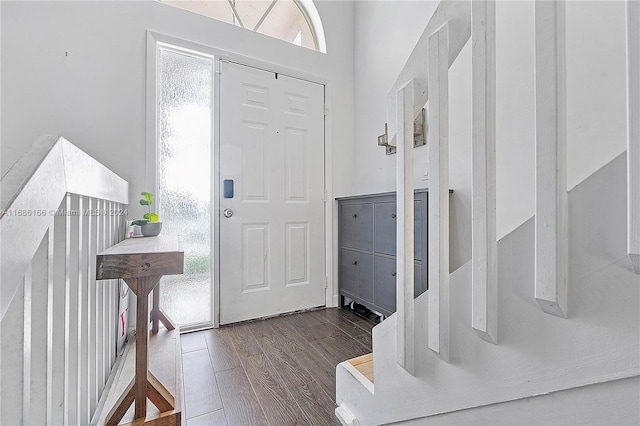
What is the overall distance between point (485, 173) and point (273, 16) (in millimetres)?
2529

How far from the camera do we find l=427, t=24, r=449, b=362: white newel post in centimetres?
66

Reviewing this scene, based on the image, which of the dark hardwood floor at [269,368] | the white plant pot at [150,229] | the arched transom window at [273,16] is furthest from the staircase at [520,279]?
the arched transom window at [273,16]

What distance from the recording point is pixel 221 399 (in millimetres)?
1275

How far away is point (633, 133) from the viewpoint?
1.18ft

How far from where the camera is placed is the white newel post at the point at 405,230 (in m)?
0.75

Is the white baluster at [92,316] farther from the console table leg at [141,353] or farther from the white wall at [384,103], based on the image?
the white wall at [384,103]

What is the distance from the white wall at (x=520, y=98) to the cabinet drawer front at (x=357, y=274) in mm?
599

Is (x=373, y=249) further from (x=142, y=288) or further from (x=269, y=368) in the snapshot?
(x=142, y=288)

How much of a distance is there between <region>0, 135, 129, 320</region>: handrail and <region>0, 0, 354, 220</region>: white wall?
116 centimetres

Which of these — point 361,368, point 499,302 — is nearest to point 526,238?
point 499,302

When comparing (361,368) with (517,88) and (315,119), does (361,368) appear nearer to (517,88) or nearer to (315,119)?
(517,88)

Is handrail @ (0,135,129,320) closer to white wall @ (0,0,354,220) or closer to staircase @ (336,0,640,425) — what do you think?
staircase @ (336,0,640,425)

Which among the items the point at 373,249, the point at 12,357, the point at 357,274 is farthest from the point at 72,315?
the point at 357,274

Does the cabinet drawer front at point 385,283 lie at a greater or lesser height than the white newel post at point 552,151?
lesser
